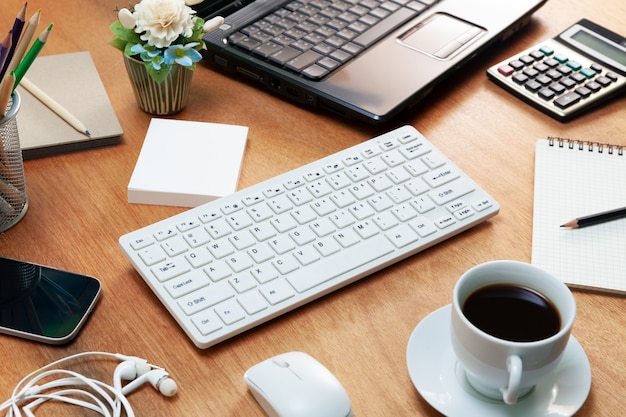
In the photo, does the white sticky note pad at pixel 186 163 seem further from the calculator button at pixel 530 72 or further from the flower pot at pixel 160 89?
the calculator button at pixel 530 72

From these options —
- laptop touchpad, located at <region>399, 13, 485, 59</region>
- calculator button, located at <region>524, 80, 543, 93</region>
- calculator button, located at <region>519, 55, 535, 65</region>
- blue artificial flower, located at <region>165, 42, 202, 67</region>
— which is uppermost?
blue artificial flower, located at <region>165, 42, 202, 67</region>

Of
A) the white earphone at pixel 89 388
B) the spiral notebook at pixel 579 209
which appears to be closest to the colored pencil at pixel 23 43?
the white earphone at pixel 89 388

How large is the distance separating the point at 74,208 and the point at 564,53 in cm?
64

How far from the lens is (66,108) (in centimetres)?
95

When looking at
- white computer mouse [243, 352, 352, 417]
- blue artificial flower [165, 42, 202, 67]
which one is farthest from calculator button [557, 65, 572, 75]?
white computer mouse [243, 352, 352, 417]

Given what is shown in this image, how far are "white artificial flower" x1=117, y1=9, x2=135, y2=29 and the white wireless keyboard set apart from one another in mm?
237

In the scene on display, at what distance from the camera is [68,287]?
0.74 m

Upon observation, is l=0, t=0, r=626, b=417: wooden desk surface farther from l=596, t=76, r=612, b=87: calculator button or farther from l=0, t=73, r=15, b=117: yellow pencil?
l=0, t=73, r=15, b=117: yellow pencil

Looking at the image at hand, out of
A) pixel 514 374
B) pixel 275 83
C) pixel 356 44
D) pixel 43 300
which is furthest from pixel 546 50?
pixel 43 300

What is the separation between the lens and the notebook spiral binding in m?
0.93

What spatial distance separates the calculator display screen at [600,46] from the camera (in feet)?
3.39

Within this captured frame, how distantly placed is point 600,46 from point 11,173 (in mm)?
741

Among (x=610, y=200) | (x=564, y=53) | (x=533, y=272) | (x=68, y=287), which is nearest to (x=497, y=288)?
(x=533, y=272)

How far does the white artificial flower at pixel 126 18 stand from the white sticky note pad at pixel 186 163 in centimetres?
11
